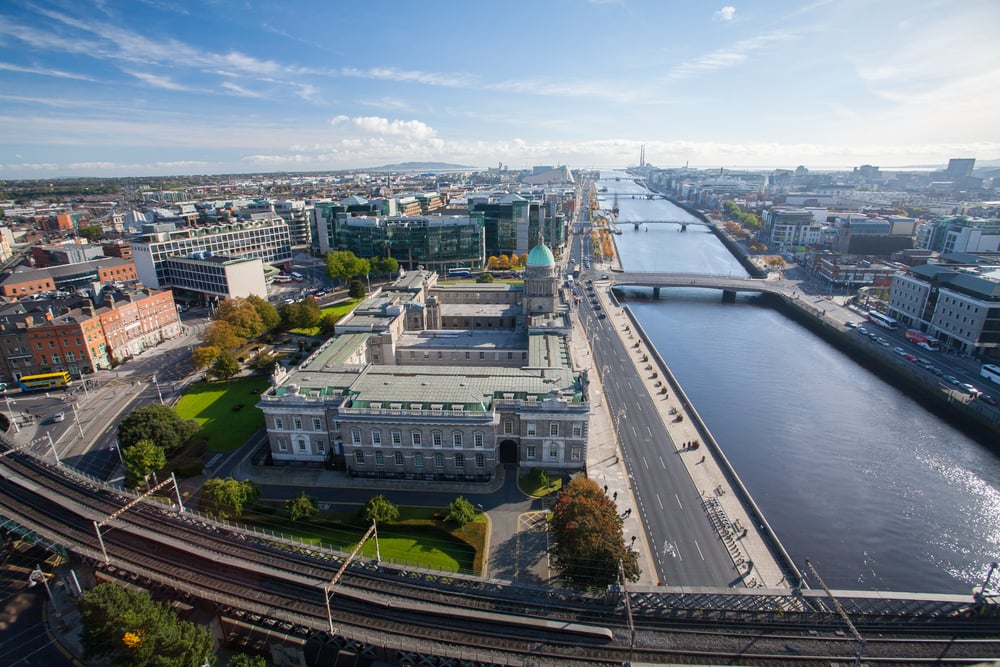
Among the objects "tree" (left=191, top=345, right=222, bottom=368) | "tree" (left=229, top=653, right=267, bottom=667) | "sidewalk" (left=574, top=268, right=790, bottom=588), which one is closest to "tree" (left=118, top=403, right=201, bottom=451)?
"tree" (left=191, top=345, right=222, bottom=368)

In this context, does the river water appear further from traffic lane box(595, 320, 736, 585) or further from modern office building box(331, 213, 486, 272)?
modern office building box(331, 213, 486, 272)

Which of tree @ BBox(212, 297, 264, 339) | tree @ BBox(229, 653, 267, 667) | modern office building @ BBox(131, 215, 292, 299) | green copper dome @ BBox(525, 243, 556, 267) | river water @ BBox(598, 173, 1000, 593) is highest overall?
green copper dome @ BBox(525, 243, 556, 267)

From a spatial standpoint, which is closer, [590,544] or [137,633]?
[137,633]

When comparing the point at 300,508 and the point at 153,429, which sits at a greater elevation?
the point at 153,429

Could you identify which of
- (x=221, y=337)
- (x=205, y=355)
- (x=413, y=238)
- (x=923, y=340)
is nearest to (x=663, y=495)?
(x=205, y=355)

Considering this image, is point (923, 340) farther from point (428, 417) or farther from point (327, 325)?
point (327, 325)

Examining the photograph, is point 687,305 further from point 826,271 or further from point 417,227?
point 417,227

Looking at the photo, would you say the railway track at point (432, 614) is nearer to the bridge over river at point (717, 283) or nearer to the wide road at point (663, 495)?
the wide road at point (663, 495)
